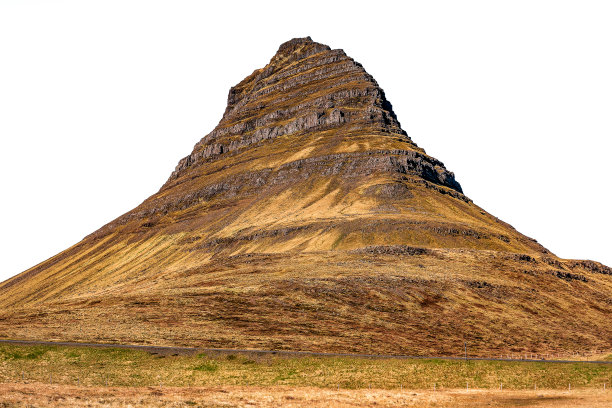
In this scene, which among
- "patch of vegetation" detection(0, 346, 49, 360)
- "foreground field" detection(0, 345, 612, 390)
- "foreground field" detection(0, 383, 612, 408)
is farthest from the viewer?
"patch of vegetation" detection(0, 346, 49, 360)

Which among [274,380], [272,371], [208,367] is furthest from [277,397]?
[208,367]

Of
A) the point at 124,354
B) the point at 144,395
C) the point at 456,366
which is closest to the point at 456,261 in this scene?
the point at 456,366

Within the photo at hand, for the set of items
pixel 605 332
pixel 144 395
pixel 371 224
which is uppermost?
pixel 371 224

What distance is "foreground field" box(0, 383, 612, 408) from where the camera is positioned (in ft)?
169

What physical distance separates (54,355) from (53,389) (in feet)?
59.1

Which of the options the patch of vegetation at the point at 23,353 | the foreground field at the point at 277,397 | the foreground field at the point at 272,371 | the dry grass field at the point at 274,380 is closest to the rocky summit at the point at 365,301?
the patch of vegetation at the point at 23,353

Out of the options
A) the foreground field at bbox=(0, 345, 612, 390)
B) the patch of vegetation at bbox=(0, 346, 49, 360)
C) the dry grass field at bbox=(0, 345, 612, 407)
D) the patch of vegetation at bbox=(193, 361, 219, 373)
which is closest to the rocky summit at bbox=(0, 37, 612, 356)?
the patch of vegetation at bbox=(0, 346, 49, 360)

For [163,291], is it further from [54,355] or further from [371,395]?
[371,395]

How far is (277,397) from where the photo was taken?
57031 mm

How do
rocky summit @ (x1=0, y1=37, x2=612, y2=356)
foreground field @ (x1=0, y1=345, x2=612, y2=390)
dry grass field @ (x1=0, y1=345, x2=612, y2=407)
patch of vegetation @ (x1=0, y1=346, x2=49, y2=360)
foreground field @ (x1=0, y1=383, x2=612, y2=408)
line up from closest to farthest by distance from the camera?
foreground field @ (x1=0, y1=383, x2=612, y2=408) → dry grass field @ (x1=0, y1=345, x2=612, y2=407) → foreground field @ (x1=0, y1=345, x2=612, y2=390) → patch of vegetation @ (x1=0, y1=346, x2=49, y2=360) → rocky summit @ (x1=0, y1=37, x2=612, y2=356)

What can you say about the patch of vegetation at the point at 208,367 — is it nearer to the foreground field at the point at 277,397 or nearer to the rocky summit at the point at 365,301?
the foreground field at the point at 277,397

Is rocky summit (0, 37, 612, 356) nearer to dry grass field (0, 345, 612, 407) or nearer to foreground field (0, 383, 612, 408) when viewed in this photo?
dry grass field (0, 345, 612, 407)

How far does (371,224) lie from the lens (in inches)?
7598

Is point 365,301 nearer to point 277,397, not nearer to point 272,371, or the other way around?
point 272,371
